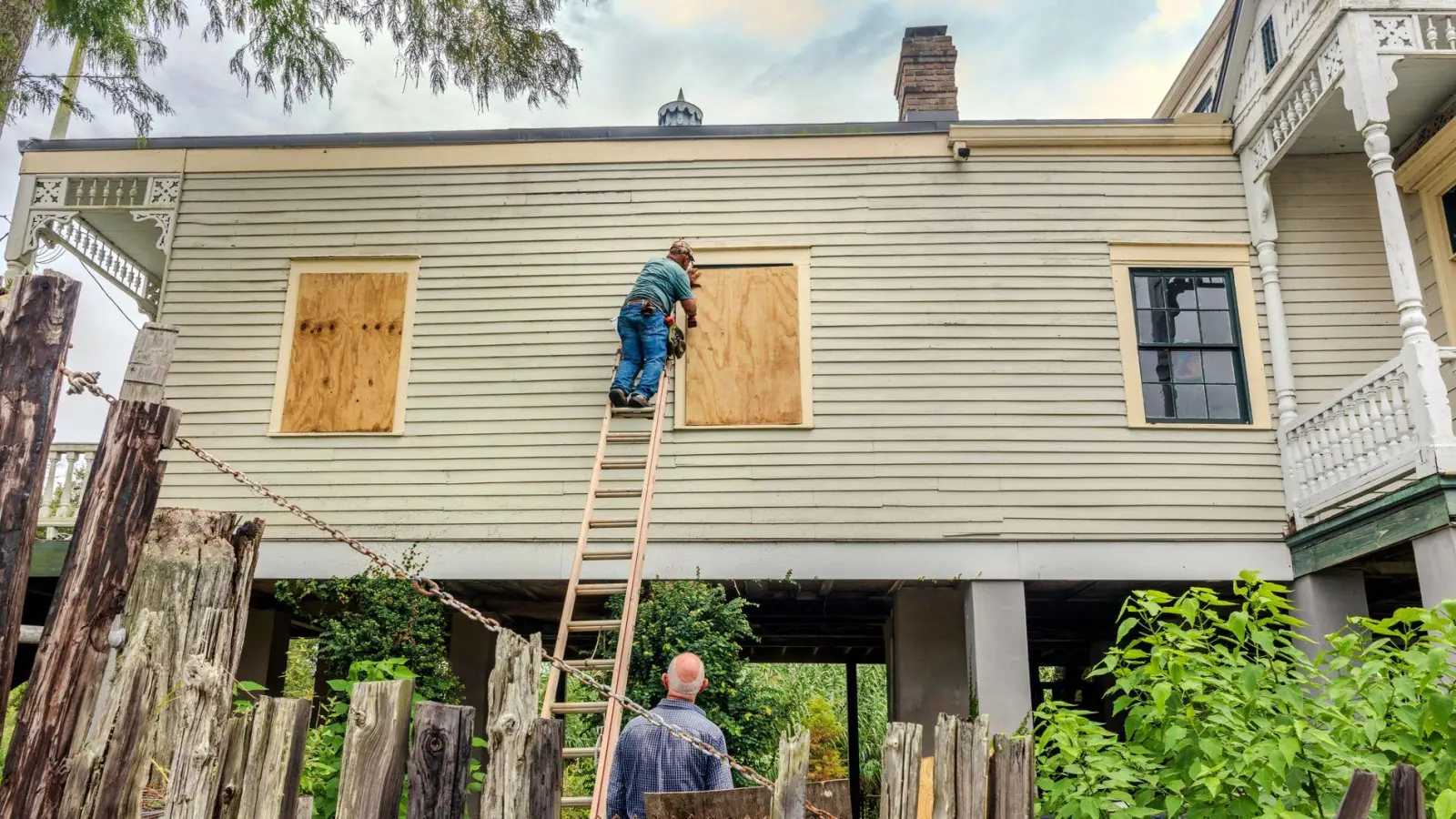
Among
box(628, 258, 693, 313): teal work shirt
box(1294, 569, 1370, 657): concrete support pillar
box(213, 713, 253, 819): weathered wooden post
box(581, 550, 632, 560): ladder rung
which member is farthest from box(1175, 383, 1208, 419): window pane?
box(213, 713, 253, 819): weathered wooden post

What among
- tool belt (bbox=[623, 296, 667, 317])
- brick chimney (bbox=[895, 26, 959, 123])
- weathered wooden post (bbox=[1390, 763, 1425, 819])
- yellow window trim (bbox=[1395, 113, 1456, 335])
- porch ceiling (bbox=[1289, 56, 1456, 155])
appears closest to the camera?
weathered wooden post (bbox=[1390, 763, 1425, 819])

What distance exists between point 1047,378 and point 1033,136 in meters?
2.20

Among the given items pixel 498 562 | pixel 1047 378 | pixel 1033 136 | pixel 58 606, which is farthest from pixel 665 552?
pixel 58 606

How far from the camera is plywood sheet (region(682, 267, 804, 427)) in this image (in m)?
8.82

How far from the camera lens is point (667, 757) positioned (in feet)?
15.5

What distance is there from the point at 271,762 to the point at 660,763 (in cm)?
193

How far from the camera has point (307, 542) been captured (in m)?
8.61

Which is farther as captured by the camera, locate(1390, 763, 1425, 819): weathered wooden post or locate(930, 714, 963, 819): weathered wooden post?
locate(930, 714, 963, 819): weathered wooden post

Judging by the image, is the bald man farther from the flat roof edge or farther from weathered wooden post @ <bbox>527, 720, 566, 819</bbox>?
the flat roof edge

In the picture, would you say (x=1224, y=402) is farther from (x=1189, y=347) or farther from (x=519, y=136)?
(x=519, y=136)

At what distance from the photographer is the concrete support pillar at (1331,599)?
26.0 ft

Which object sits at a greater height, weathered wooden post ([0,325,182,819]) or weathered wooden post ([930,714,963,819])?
weathered wooden post ([0,325,182,819])

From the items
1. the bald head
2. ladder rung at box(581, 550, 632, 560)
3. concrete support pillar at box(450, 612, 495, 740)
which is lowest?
the bald head

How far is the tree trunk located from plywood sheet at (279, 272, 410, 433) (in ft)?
8.49
